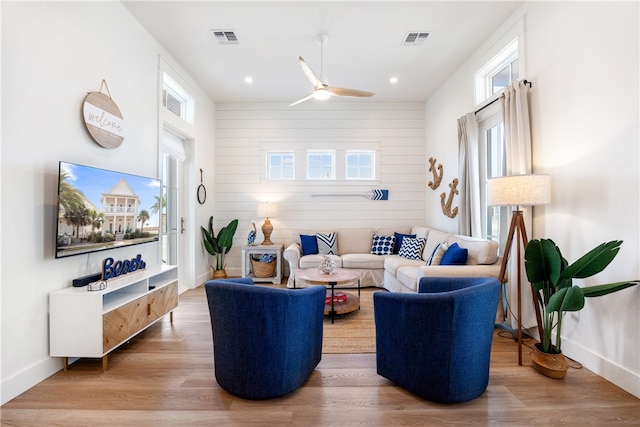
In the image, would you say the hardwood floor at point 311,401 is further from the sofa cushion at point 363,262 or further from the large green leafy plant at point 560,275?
the sofa cushion at point 363,262

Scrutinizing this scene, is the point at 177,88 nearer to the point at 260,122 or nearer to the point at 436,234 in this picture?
the point at 260,122

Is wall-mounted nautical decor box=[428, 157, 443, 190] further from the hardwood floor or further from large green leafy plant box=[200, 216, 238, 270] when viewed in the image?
large green leafy plant box=[200, 216, 238, 270]

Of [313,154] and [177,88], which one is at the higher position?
[177,88]

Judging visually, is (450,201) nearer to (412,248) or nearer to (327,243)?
(412,248)

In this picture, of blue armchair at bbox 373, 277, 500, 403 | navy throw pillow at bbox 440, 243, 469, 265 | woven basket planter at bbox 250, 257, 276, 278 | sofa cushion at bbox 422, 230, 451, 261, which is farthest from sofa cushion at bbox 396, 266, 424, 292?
woven basket planter at bbox 250, 257, 276, 278

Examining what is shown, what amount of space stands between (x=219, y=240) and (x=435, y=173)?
3.77 metres

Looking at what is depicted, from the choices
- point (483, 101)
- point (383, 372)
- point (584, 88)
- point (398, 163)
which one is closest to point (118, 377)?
point (383, 372)

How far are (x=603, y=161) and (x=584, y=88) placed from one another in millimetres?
585

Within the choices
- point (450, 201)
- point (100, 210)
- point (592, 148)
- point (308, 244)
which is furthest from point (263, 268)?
point (592, 148)

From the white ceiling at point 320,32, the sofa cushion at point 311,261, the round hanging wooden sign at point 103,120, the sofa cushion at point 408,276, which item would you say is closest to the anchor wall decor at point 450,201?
the sofa cushion at point 408,276

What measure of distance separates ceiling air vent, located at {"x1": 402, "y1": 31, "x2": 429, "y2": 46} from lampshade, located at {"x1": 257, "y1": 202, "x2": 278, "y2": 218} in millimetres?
3013

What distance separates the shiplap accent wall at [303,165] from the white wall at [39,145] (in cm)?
267

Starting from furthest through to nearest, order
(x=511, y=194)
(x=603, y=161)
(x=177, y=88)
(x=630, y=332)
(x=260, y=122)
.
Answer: (x=260, y=122) < (x=177, y=88) < (x=511, y=194) < (x=603, y=161) < (x=630, y=332)

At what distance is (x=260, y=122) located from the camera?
546 centimetres
